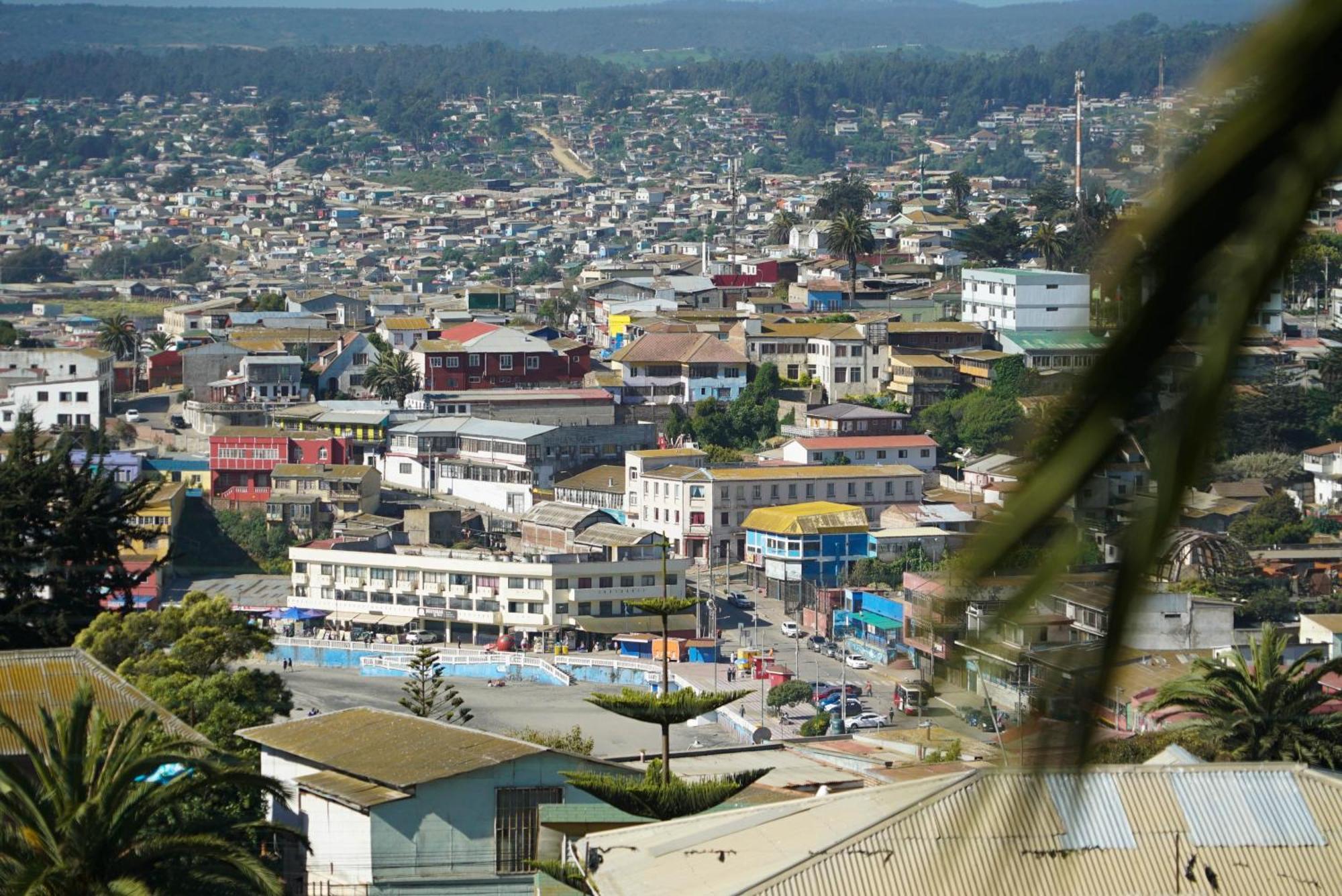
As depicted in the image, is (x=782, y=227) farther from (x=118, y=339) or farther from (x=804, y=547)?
(x=804, y=547)

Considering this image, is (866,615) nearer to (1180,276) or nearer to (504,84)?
(1180,276)

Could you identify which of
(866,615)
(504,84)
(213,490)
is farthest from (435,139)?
(866,615)

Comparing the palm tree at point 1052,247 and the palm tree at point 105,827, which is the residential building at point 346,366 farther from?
the palm tree at point 1052,247

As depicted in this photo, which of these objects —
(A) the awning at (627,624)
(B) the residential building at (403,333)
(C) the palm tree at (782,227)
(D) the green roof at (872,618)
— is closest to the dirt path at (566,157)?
(C) the palm tree at (782,227)

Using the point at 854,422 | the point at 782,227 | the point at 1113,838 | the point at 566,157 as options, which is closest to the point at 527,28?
the point at 566,157

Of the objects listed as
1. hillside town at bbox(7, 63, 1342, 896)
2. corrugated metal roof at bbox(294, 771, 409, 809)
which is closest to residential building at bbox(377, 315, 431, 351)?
hillside town at bbox(7, 63, 1342, 896)

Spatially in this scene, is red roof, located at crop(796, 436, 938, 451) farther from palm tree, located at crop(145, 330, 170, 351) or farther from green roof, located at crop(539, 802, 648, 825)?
green roof, located at crop(539, 802, 648, 825)
